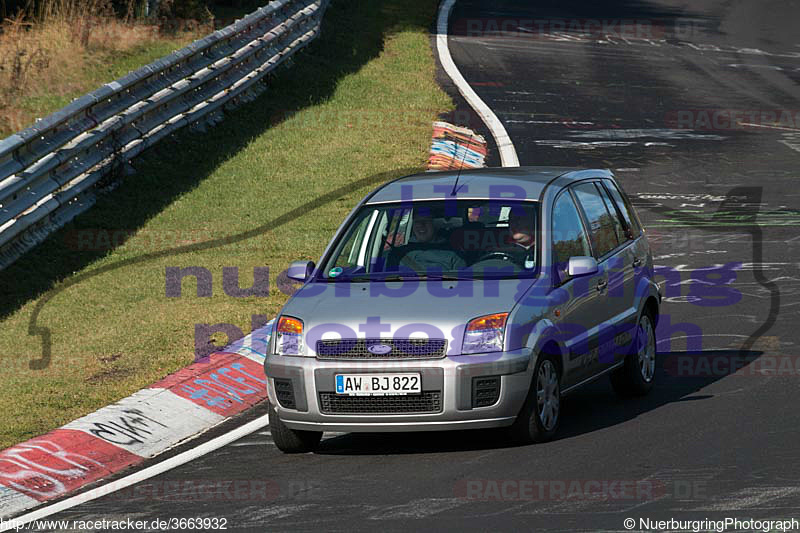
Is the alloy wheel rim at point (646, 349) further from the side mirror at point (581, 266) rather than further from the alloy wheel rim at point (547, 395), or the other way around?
the alloy wheel rim at point (547, 395)

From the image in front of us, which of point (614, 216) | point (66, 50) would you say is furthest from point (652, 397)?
point (66, 50)

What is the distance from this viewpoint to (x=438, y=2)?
1419 inches

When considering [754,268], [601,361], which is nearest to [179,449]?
[601,361]

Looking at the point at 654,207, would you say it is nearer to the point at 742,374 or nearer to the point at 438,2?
the point at 742,374

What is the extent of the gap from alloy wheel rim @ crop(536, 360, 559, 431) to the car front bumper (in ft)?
0.79

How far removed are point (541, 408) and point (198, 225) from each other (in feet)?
26.0

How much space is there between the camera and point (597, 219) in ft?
32.9

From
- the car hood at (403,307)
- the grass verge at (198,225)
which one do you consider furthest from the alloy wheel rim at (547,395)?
the grass verge at (198,225)

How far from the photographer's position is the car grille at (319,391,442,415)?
821 cm

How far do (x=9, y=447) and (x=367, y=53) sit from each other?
60.9 ft

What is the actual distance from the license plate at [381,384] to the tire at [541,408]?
69 centimetres

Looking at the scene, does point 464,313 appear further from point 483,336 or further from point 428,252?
point 428,252

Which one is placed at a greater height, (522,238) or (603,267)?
(522,238)

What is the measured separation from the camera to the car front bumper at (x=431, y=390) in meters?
8.16
